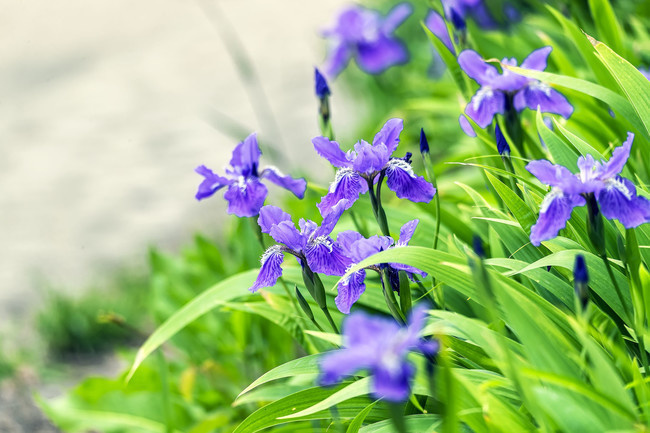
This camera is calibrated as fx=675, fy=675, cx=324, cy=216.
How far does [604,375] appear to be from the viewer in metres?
1.04

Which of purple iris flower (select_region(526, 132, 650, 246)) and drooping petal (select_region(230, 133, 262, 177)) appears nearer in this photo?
purple iris flower (select_region(526, 132, 650, 246))

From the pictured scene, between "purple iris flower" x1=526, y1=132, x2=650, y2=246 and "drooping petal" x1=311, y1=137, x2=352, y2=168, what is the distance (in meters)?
0.41

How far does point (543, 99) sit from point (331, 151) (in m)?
0.62

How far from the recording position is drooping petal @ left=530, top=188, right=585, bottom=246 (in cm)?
116

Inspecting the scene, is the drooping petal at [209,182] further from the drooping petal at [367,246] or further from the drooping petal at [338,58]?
the drooping petal at [338,58]

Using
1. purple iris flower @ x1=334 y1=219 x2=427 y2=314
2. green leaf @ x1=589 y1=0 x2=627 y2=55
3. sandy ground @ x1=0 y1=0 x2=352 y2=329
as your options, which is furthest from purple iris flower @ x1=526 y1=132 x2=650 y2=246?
sandy ground @ x1=0 y1=0 x2=352 y2=329

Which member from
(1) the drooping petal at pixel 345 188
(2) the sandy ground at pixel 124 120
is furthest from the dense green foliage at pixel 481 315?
(2) the sandy ground at pixel 124 120

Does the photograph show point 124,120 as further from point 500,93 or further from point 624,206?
point 624,206

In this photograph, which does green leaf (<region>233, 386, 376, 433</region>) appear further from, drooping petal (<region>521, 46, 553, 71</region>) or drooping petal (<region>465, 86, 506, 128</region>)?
drooping petal (<region>521, 46, 553, 71</region>)

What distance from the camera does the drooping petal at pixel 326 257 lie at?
52.9 inches

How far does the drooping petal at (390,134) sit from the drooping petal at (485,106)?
1.12 feet

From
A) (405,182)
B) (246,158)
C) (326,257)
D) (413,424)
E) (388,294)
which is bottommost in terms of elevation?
(413,424)

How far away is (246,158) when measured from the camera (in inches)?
63.1

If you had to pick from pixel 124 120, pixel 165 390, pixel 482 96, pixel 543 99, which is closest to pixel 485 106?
pixel 482 96
